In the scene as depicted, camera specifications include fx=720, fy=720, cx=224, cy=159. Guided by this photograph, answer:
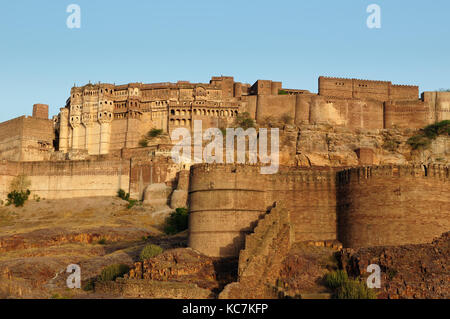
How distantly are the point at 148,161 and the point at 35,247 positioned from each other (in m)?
18.3

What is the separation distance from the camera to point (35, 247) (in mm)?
45438

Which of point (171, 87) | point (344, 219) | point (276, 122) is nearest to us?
point (344, 219)

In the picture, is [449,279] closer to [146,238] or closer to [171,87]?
[146,238]

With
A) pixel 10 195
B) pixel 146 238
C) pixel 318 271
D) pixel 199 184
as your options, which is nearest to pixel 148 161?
pixel 10 195

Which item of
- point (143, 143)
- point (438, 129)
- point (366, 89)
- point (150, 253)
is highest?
point (366, 89)

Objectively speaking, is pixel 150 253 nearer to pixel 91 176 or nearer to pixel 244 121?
pixel 91 176

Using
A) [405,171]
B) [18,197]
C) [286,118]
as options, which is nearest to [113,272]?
[405,171]

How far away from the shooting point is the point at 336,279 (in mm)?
27078

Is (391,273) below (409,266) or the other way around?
below

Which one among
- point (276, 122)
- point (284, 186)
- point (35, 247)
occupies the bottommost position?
point (35, 247)

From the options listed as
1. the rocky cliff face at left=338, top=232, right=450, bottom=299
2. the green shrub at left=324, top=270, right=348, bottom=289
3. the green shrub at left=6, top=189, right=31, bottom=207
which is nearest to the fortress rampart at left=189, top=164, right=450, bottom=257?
the rocky cliff face at left=338, top=232, right=450, bottom=299

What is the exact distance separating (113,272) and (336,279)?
35.4ft

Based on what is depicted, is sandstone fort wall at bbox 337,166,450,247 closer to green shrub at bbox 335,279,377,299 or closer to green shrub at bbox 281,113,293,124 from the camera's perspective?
green shrub at bbox 335,279,377,299

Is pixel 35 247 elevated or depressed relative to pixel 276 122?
depressed
